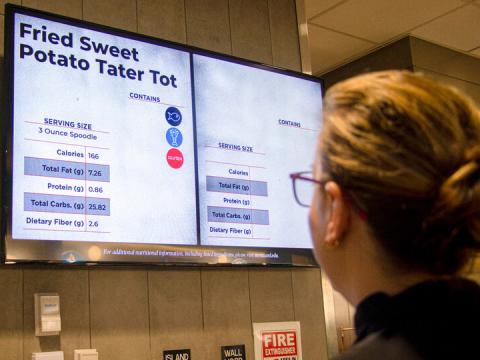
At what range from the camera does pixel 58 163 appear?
2.22 meters

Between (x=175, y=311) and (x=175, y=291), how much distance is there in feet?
0.24

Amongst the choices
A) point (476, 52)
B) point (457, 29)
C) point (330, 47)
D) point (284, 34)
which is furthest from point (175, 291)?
point (476, 52)

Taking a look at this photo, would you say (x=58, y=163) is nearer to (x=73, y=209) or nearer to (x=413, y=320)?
(x=73, y=209)

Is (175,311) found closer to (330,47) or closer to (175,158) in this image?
(175,158)

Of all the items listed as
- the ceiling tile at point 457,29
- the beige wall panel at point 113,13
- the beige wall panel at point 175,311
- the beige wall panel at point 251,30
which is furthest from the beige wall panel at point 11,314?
the ceiling tile at point 457,29

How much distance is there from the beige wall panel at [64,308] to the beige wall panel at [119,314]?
1.3 inches

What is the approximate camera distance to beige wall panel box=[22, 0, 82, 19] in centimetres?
244

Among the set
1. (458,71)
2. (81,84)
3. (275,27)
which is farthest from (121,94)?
(458,71)

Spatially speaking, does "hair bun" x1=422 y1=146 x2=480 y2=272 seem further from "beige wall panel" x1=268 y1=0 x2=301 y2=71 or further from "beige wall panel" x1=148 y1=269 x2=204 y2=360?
Result: "beige wall panel" x1=268 y1=0 x2=301 y2=71

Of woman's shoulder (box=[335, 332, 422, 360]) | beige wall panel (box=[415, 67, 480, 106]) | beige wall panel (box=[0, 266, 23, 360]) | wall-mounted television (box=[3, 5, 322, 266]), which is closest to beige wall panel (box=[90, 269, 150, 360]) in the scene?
wall-mounted television (box=[3, 5, 322, 266])

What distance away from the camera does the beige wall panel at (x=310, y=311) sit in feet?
9.42

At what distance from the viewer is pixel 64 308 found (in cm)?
225

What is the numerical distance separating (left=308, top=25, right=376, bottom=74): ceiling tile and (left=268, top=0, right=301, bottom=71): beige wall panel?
0.81 metres

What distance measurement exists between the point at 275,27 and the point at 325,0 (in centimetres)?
Answer: 66
